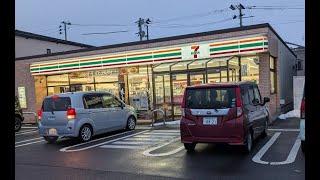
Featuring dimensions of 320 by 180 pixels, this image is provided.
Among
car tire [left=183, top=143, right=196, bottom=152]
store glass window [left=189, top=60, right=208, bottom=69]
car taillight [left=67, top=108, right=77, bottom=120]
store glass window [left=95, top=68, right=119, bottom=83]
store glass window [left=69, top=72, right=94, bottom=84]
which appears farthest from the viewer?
store glass window [left=69, top=72, right=94, bottom=84]

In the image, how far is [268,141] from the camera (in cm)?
1110

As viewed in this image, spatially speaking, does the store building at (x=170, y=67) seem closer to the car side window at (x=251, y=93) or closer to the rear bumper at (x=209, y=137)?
the car side window at (x=251, y=93)

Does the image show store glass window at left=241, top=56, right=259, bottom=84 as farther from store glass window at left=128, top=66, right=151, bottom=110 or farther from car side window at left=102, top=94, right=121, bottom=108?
car side window at left=102, top=94, right=121, bottom=108

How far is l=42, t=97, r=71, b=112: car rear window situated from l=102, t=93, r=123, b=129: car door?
4.98 feet

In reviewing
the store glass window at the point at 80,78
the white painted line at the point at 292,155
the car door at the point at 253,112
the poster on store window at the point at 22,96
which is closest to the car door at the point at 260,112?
the car door at the point at 253,112

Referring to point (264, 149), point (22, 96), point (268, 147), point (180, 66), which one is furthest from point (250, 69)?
point (22, 96)

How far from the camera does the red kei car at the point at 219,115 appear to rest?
8.91 metres

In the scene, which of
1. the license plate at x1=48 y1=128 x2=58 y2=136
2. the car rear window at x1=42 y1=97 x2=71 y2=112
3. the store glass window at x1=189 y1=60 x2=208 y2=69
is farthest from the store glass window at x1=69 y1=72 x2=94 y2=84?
the license plate at x1=48 y1=128 x2=58 y2=136

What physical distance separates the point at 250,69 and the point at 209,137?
8174 millimetres

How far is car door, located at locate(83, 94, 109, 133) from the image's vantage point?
12969 mm

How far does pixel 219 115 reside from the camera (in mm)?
8984
